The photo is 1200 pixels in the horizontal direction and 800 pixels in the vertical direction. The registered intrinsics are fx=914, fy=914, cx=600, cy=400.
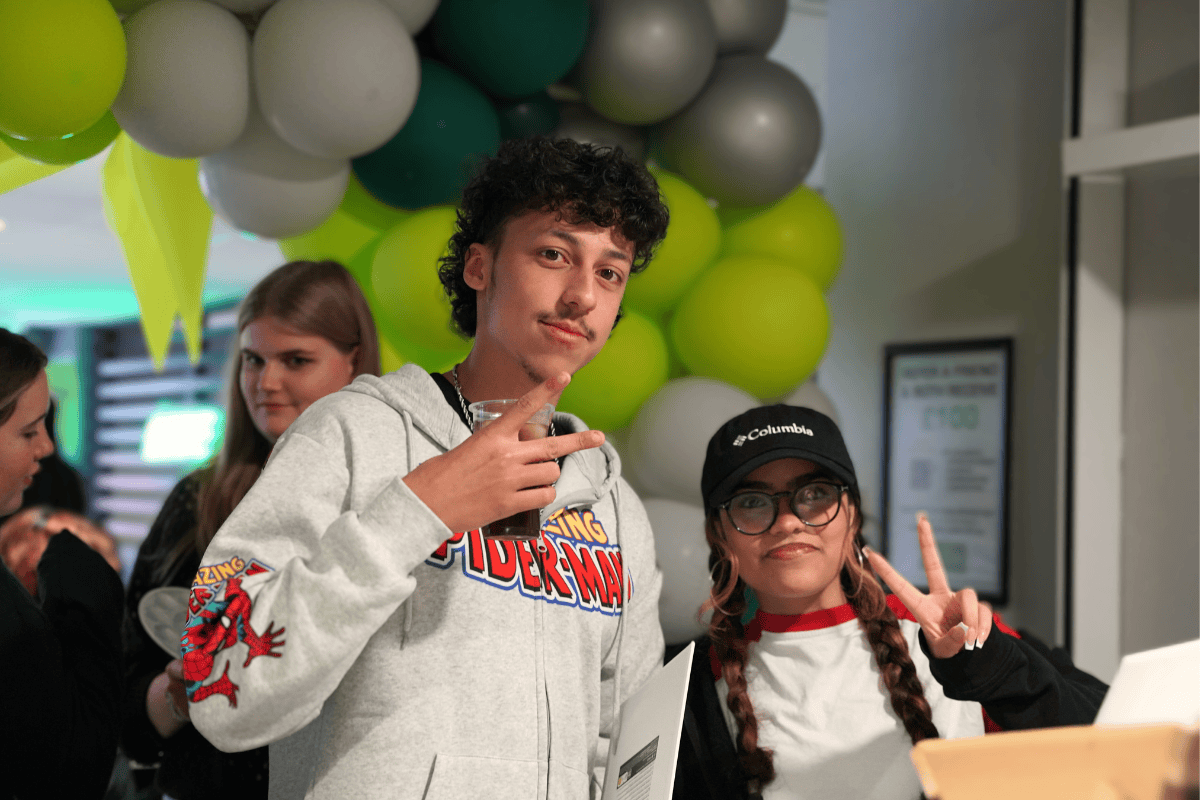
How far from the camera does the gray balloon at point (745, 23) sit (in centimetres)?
269

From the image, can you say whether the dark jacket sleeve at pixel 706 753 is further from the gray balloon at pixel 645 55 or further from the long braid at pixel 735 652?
the gray balloon at pixel 645 55

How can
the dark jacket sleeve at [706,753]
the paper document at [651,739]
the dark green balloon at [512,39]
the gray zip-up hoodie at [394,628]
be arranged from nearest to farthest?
the gray zip-up hoodie at [394,628], the paper document at [651,739], the dark jacket sleeve at [706,753], the dark green balloon at [512,39]

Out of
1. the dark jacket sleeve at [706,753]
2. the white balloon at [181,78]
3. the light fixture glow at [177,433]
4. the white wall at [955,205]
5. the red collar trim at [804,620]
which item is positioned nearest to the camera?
the dark jacket sleeve at [706,753]

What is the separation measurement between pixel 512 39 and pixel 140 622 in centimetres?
160

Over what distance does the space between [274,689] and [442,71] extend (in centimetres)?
182

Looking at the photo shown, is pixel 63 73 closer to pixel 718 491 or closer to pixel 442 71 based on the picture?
pixel 442 71

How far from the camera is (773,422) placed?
1.58 m

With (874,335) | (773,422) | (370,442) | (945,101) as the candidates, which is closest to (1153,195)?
(945,101)

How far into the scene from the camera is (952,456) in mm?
3438

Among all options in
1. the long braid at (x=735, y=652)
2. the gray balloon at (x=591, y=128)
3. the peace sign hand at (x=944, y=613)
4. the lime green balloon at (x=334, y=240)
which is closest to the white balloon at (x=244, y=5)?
the lime green balloon at (x=334, y=240)

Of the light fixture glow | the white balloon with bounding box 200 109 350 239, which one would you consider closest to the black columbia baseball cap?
the white balloon with bounding box 200 109 350 239

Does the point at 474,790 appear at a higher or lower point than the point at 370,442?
lower

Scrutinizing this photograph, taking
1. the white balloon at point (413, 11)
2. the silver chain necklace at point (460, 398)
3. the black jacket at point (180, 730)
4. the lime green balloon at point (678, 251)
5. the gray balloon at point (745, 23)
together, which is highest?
the gray balloon at point (745, 23)

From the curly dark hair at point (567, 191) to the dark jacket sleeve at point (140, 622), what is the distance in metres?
0.98
